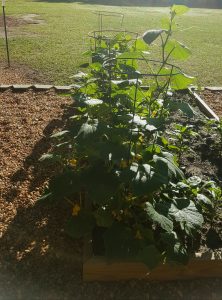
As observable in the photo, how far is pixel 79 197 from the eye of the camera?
10.7 feet

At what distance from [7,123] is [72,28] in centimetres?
930

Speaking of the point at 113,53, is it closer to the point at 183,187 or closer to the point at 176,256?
the point at 183,187

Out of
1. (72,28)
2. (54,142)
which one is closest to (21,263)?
(54,142)

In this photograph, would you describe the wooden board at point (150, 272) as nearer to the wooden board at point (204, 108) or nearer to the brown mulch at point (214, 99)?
the wooden board at point (204, 108)

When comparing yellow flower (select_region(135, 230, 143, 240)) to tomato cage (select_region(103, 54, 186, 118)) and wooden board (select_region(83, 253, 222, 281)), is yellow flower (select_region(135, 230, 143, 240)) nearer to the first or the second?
→ wooden board (select_region(83, 253, 222, 281))

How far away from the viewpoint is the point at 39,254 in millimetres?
2746

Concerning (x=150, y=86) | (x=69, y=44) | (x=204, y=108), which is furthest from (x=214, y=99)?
(x=69, y=44)

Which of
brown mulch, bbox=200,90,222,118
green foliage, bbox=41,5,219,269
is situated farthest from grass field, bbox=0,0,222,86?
green foliage, bbox=41,5,219,269

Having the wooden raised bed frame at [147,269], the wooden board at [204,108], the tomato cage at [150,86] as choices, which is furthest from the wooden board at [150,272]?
the wooden board at [204,108]

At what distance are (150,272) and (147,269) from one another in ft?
0.14

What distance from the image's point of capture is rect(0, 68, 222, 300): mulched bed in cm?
252

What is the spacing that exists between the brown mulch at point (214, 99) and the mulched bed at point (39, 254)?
2908 millimetres

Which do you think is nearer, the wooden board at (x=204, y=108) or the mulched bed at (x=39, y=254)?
the mulched bed at (x=39, y=254)

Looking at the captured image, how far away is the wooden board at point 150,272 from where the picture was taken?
253 centimetres
